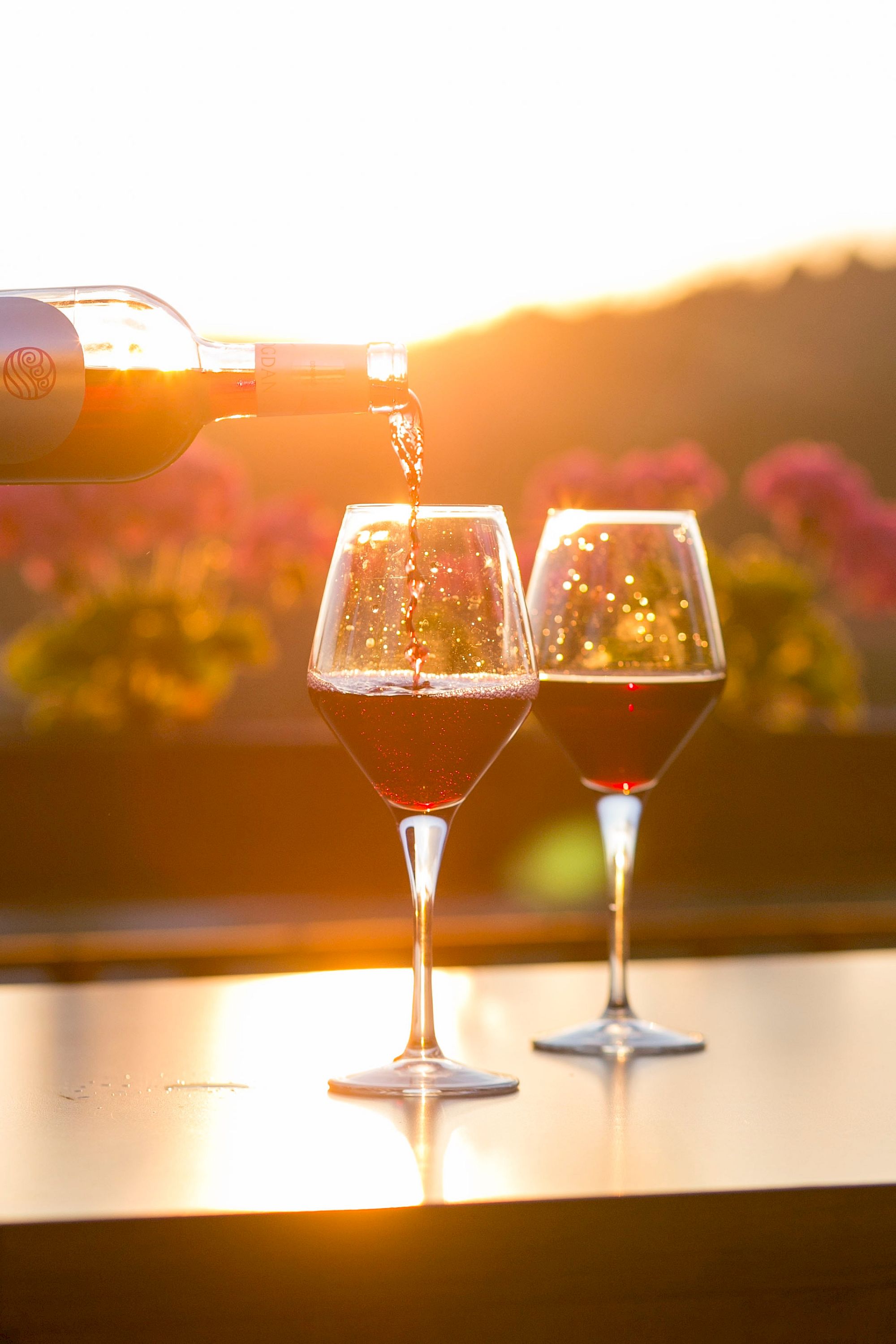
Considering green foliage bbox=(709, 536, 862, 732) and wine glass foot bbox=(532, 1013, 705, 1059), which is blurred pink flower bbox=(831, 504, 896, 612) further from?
wine glass foot bbox=(532, 1013, 705, 1059)

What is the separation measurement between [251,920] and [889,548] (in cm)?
209

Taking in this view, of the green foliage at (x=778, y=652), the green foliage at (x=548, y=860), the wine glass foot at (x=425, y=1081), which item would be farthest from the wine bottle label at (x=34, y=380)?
the green foliage at (x=778, y=652)

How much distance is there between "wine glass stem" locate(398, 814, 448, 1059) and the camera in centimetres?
100

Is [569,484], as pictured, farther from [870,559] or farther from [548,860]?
[548,860]

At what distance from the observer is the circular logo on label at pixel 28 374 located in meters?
1.17

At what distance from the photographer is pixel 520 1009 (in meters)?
1.24

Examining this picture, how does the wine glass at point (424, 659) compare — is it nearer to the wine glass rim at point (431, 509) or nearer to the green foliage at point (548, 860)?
the wine glass rim at point (431, 509)

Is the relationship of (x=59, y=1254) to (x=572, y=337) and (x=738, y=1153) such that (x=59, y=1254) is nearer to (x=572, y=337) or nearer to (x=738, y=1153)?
(x=738, y=1153)

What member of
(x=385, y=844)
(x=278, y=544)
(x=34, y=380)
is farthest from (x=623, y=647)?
(x=278, y=544)

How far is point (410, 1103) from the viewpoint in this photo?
929mm

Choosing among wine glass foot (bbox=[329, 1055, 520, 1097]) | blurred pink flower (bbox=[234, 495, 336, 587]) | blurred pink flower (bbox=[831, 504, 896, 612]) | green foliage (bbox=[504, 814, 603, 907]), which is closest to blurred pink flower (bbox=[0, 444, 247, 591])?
blurred pink flower (bbox=[234, 495, 336, 587])

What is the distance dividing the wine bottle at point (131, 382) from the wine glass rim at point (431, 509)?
170mm

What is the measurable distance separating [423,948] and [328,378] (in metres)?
0.41

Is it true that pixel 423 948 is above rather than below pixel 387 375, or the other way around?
below
